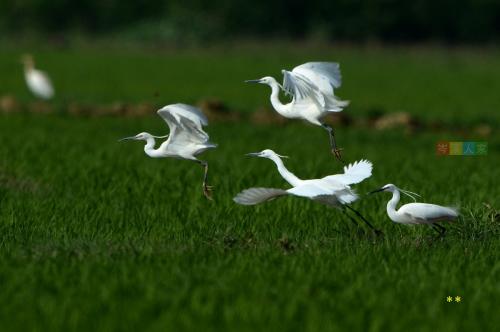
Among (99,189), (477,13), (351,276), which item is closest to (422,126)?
(99,189)

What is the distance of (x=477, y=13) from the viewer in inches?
2422

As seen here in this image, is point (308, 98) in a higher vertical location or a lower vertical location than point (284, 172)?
higher

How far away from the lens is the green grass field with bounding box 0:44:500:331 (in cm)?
567

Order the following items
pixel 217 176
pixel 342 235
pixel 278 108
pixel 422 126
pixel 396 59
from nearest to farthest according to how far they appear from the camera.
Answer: pixel 278 108, pixel 342 235, pixel 217 176, pixel 422 126, pixel 396 59

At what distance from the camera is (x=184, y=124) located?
5.72m

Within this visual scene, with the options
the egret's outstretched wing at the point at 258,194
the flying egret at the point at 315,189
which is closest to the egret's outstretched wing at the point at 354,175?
the flying egret at the point at 315,189

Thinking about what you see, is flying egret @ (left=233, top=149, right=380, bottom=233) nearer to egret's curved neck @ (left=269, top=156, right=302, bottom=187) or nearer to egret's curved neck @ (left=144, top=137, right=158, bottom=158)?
egret's curved neck @ (left=269, top=156, right=302, bottom=187)

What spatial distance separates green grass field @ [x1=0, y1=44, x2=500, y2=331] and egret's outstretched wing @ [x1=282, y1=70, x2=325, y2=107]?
114cm

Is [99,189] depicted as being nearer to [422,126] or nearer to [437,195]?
[437,195]

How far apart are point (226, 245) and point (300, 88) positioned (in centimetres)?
192

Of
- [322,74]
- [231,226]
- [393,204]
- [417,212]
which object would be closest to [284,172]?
[322,74]

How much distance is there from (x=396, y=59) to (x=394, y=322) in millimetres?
43598

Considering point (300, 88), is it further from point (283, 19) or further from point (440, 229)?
point (283, 19)

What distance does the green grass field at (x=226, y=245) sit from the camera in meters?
5.67
